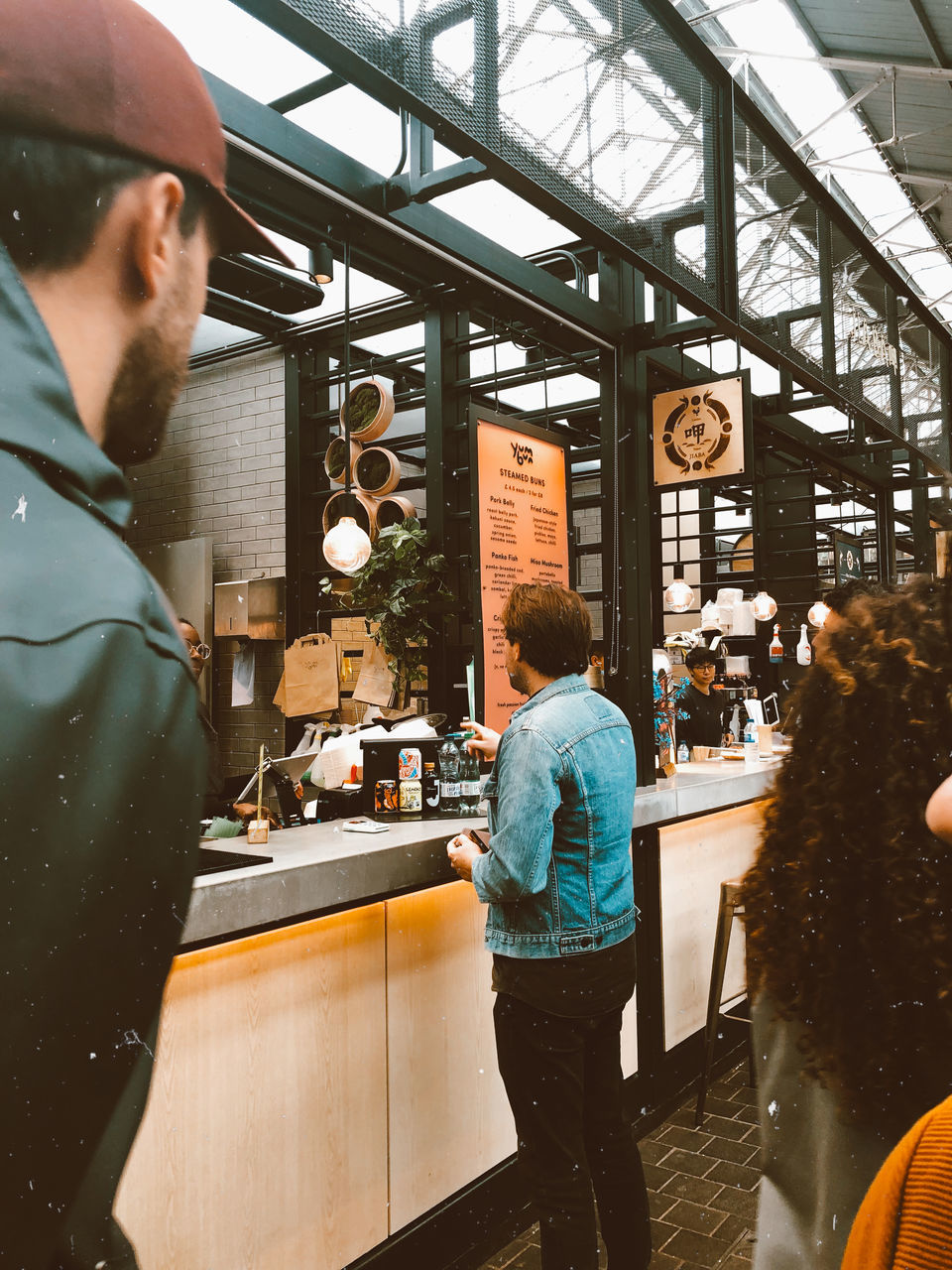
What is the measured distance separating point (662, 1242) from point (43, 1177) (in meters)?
2.43

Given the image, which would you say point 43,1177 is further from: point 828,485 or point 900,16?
point 828,485

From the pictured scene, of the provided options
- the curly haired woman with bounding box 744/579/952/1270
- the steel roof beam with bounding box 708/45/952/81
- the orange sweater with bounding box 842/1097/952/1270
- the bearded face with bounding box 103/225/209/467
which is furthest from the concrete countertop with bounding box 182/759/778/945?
the steel roof beam with bounding box 708/45/952/81

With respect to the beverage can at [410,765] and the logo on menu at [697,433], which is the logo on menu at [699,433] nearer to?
the logo on menu at [697,433]

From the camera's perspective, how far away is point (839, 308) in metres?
3.89

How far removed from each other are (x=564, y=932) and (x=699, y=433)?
2167 mm

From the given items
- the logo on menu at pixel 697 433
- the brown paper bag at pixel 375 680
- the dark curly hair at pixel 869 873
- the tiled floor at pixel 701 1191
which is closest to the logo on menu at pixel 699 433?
the logo on menu at pixel 697 433

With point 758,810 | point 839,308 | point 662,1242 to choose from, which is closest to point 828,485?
point 839,308

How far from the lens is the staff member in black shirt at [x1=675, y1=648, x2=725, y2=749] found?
6.27 metres

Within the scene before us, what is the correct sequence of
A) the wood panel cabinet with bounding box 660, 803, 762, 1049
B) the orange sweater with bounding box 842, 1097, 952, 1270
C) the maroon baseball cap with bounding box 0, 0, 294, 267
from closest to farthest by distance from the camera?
the orange sweater with bounding box 842, 1097, 952, 1270
the maroon baseball cap with bounding box 0, 0, 294, 267
the wood panel cabinet with bounding box 660, 803, 762, 1049

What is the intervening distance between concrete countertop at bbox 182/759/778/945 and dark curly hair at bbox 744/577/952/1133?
0.17 metres

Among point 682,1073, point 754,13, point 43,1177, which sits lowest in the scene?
point 682,1073

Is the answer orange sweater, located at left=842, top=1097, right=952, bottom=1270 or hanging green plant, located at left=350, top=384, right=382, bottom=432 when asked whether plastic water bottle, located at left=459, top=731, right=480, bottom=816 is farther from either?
hanging green plant, located at left=350, top=384, right=382, bottom=432

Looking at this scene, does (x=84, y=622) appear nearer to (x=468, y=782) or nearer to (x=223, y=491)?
(x=468, y=782)

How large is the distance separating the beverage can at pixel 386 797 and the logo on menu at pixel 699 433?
65.0 inches
